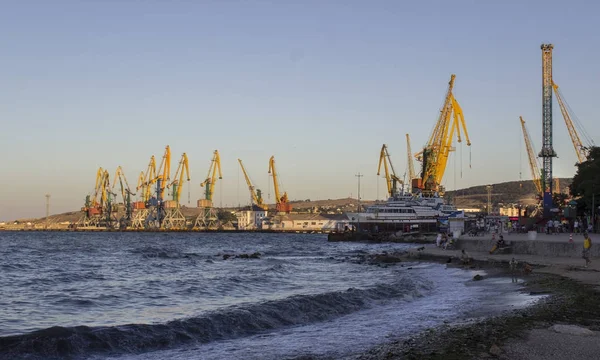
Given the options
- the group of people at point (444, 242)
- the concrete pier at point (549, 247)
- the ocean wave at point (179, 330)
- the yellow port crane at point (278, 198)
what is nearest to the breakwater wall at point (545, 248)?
the concrete pier at point (549, 247)

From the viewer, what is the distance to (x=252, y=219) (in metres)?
180

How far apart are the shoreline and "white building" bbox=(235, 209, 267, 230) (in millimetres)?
162200

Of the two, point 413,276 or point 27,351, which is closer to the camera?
point 27,351

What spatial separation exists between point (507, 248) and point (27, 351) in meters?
28.7

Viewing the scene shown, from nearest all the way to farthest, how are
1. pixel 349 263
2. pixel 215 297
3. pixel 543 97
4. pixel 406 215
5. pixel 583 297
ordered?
1. pixel 583 297
2. pixel 215 297
3. pixel 349 263
4. pixel 543 97
5. pixel 406 215

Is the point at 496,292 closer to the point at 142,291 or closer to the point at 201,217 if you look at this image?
the point at 142,291

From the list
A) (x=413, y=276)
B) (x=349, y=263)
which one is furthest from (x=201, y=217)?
(x=413, y=276)

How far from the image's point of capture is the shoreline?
33.1 ft

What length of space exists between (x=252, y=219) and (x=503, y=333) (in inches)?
6665

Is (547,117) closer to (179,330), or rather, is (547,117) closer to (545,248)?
(545,248)

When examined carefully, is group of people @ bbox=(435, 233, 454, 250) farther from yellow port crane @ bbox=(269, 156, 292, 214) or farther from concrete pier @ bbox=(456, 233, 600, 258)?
yellow port crane @ bbox=(269, 156, 292, 214)

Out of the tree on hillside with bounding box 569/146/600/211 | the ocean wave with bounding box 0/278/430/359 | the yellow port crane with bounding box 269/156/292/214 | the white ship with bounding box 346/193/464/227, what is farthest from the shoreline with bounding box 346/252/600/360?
the yellow port crane with bounding box 269/156/292/214

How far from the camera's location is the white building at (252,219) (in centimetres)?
17825

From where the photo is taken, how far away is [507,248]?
35469mm
